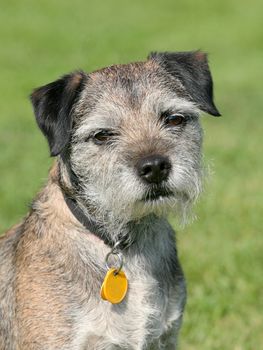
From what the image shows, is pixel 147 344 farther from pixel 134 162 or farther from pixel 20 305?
pixel 134 162

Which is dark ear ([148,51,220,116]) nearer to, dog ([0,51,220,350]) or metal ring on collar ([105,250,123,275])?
dog ([0,51,220,350])

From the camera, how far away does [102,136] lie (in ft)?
16.3

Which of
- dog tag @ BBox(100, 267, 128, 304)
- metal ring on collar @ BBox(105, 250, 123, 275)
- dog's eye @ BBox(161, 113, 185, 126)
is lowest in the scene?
dog tag @ BBox(100, 267, 128, 304)

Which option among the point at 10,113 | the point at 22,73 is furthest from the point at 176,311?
the point at 22,73

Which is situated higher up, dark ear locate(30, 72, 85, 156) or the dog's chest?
dark ear locate(30, 72, 85, 156)

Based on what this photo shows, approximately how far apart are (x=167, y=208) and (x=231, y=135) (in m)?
9.42

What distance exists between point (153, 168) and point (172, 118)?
553 millimetres

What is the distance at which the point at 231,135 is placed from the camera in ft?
46.4

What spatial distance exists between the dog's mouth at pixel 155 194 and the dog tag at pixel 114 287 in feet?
1.79

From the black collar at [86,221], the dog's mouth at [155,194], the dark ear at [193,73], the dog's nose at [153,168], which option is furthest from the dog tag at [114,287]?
the dark ear at [193,73]

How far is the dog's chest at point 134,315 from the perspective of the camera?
15.9 feet

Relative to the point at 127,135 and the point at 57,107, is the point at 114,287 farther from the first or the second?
the point at 57,107

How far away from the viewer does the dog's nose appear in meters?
4.64

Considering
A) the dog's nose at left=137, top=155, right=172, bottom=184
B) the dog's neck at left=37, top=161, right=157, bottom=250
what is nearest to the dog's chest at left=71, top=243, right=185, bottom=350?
the dog's neck at left=37, top=161, right=157, bottom=250
